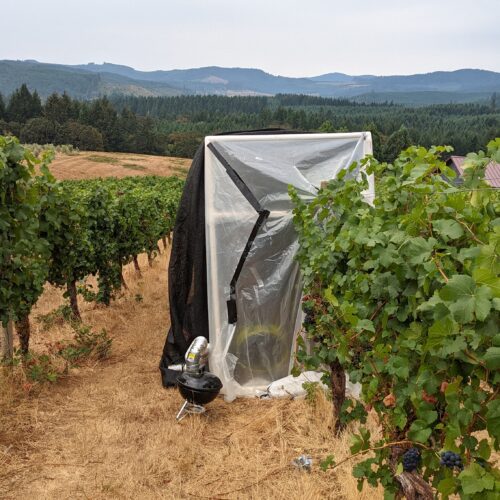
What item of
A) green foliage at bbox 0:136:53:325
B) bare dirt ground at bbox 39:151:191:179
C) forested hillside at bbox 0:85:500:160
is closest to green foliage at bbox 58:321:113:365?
green foliage at bbox 0:136:53:325

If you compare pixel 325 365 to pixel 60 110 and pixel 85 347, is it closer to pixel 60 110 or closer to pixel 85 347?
pixel 85 347

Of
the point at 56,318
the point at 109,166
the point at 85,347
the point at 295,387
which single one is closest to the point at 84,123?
the point at 109,166

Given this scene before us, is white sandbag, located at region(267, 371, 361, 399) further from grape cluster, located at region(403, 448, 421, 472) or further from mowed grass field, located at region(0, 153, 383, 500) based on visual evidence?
grape cluster, located at region(403, 448, 421, 472)

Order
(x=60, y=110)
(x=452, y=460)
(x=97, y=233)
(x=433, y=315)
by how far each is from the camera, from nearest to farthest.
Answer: (x=433, y=315)
(x=452, y=460)
(x=97, y=233)
(x=60, y=110)

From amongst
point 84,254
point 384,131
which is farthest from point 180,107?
point 84,254

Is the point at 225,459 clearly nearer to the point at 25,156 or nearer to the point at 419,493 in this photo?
the point at 419,493

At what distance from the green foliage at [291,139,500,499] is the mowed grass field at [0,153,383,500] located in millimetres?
1276

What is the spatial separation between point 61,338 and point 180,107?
474 ft

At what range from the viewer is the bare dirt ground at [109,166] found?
147 feet

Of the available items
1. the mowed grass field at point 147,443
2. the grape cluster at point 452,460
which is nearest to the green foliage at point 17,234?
the mowed grass field at point 147,443

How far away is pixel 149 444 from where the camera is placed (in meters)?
4.65

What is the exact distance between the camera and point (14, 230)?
214 inches

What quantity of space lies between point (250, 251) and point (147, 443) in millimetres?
2130

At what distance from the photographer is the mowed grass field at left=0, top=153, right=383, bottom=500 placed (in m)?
4.00
